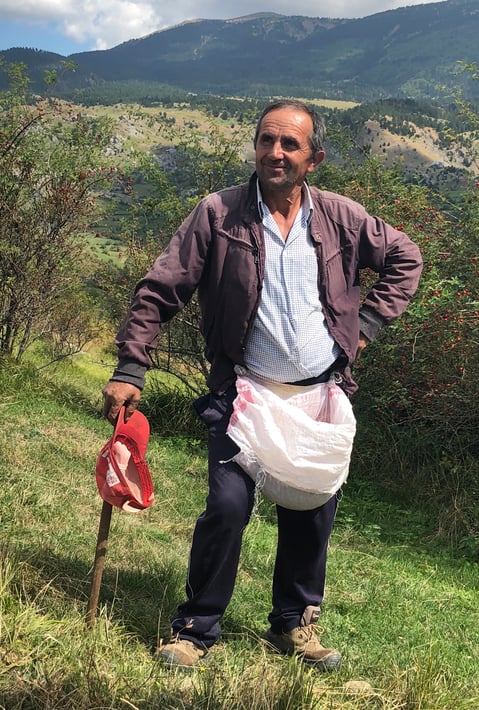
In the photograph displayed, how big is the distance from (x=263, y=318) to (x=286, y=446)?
0.49m

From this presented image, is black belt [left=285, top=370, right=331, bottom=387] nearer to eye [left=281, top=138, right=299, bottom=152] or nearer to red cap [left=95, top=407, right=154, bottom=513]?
red cap [left=95, top=407, right=154, bottom=513]

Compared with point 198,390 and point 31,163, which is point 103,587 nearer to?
point 198,390

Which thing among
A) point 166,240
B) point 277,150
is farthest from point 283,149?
point 166,240

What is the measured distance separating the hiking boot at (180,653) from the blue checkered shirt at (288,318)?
105 cm

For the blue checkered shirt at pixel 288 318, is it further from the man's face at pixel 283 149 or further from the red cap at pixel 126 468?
the red cap at pixel 126 468

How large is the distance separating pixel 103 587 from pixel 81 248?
6.60 metres

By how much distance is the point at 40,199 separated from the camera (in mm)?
8477

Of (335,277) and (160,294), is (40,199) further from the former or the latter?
(335,277)

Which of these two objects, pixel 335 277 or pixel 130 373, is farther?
pixel 335 277

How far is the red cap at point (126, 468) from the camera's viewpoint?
262cm

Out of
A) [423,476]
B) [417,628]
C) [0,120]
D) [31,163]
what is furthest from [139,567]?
[0,120]

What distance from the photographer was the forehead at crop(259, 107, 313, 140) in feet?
9.01

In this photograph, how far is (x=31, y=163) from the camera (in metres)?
8.27

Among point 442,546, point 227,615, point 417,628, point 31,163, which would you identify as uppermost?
point 31,163
